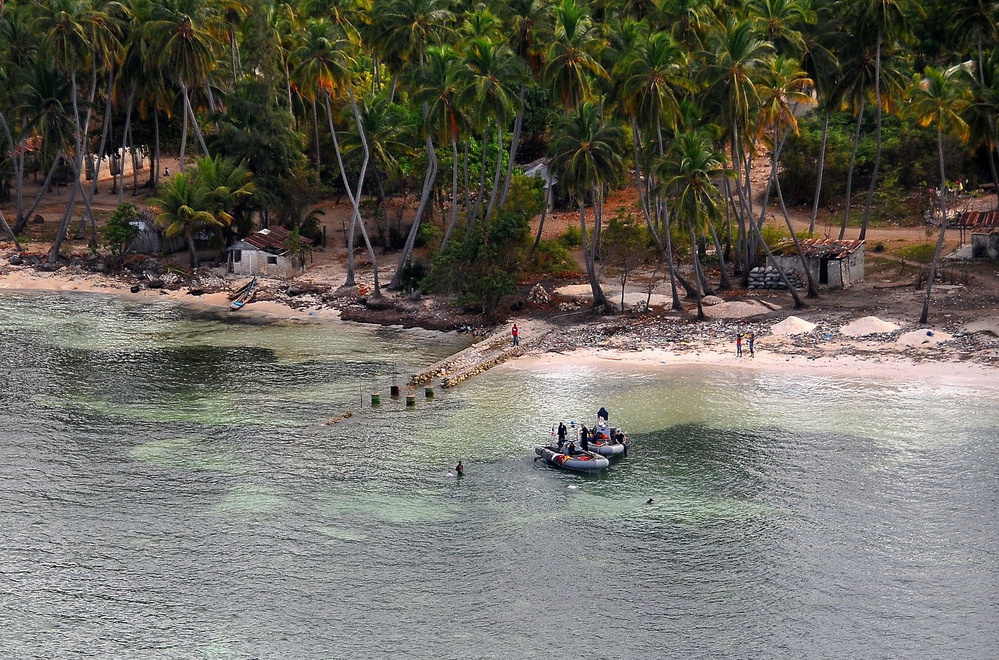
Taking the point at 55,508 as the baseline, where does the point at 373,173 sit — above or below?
above

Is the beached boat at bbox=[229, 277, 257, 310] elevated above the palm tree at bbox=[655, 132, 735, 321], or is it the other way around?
the palm tree at bbox=[655, 132, 735, 321]

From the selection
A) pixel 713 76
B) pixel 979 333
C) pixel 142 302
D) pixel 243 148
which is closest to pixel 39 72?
pixel 243 148

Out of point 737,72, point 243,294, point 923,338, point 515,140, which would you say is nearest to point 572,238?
point 515,140

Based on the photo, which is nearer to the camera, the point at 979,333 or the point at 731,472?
the point at 731,472

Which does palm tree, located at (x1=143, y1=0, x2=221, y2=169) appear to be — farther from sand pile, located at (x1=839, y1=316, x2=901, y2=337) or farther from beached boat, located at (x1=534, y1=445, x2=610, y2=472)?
sand pile, located at (x1=839, y1=316, x2=901, y2=337)

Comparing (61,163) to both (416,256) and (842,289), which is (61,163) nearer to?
(416,256)

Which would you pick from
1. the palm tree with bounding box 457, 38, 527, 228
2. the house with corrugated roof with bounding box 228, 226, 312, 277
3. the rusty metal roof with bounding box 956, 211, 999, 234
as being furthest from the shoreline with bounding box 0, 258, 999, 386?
the rusty metal roof with bounding box 956, 211, 999, 234

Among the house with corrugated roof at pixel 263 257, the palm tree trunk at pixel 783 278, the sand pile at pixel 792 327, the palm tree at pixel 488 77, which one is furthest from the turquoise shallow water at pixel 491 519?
the house with corrugated roof at pixel 263 257

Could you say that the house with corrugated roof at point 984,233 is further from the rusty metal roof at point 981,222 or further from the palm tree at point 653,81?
the palm tree at point 653,81
